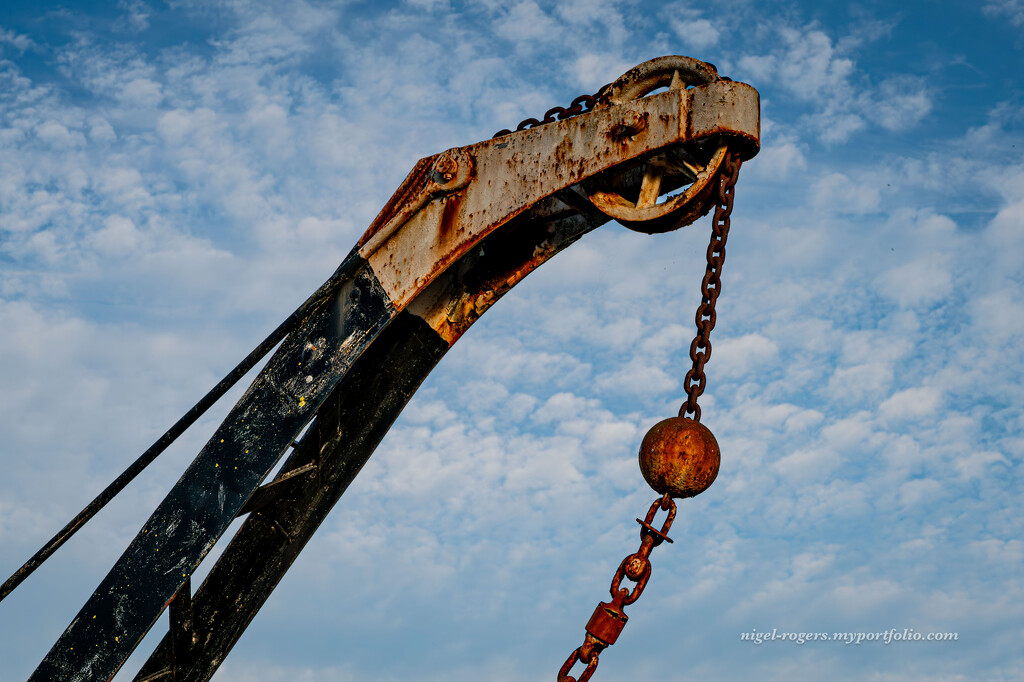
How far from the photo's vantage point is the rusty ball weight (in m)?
3.89

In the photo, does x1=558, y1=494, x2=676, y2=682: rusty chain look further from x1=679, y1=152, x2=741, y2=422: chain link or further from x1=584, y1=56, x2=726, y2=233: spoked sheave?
x1=584, y1=56, x2=726, y2=233: spoked sheave

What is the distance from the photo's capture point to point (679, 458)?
388 centimetres

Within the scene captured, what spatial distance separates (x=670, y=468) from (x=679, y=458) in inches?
1.9

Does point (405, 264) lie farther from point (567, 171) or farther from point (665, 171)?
point (665, 171)

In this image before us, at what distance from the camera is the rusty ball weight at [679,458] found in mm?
3889

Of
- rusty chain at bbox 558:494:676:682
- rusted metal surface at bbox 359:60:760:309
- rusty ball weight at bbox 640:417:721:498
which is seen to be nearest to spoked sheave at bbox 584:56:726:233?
rusted metal surface at bbox 359:60:760:309

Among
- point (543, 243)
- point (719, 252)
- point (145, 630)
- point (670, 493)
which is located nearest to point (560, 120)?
point (543, 243)

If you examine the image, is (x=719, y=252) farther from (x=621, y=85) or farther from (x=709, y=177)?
(x=621, y=85)

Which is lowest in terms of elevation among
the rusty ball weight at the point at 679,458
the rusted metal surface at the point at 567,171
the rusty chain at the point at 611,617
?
the rusty chain at the point at 611,617

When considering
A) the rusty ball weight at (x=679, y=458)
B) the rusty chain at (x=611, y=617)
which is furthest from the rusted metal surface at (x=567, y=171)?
the rusty chain at (x=611, y=617)

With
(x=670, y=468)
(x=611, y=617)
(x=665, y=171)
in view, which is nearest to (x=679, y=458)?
(x=670, y=468)

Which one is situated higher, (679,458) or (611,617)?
(679,458)

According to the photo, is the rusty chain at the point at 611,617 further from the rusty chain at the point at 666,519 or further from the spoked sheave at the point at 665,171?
the spoked sheave at the point at 665,171

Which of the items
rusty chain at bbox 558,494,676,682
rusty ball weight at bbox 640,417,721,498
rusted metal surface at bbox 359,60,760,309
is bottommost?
rusty chain at bbox 558,494,676,682
